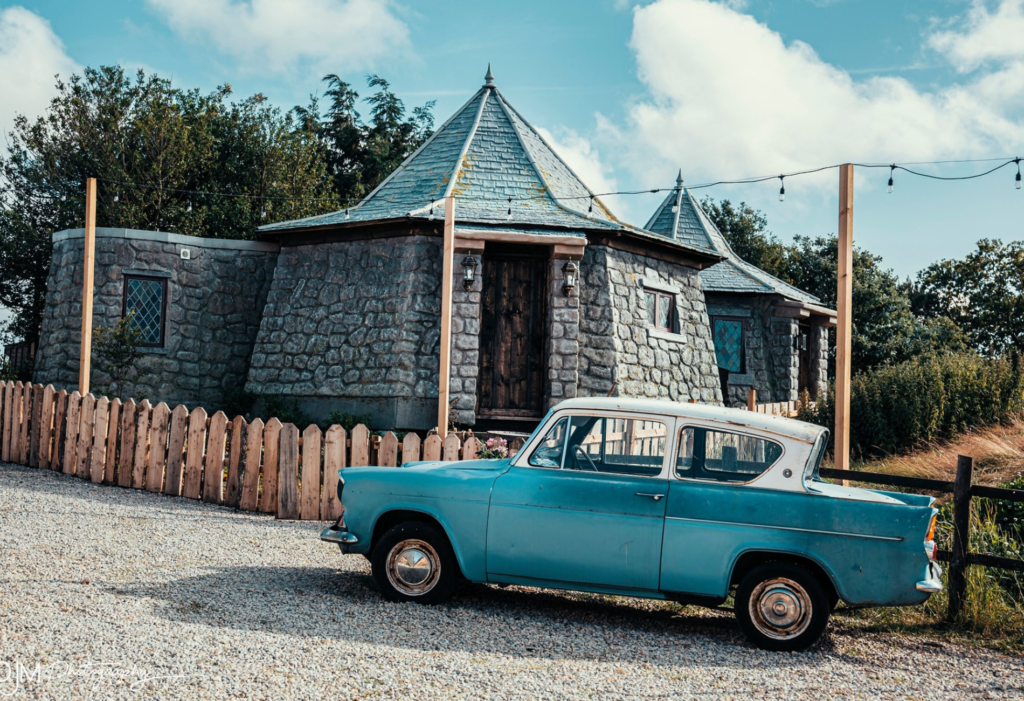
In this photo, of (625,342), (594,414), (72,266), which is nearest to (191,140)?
(72,266)

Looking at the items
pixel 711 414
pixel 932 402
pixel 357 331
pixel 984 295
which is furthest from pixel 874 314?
pixel 711 414

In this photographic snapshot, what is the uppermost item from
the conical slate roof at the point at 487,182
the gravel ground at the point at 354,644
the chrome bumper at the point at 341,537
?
the conical slate roof at the point at 487,182

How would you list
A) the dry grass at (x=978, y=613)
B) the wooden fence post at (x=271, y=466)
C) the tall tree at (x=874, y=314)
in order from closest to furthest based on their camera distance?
the dry grass at (x=978, y=613) < the wooden fence post at (x=271, y=466) < the tall tree at (x=874, y=314)

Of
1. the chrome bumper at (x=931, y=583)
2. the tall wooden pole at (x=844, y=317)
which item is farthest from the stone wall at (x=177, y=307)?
the chrome bumper at (x=931, y=583)

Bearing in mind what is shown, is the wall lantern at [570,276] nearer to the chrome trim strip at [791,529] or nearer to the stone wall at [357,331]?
the stone wall at [357,331]

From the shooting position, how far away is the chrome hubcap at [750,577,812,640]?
5133 mm

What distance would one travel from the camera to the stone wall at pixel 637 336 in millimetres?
14195

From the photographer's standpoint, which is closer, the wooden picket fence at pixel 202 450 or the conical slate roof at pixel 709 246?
the wooden picket fence at pixel 202 450

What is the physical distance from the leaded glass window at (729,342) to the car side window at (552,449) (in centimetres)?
1680

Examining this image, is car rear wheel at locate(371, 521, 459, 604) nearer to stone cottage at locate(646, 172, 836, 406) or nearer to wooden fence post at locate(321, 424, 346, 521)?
wooden fence post at locate(321, 424, 346, 521)

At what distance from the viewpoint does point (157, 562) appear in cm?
663

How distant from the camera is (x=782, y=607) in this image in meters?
5.16

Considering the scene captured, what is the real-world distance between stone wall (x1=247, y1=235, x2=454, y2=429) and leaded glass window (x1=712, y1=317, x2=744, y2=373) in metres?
10.2

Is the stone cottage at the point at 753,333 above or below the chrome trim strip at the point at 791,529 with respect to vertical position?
above
